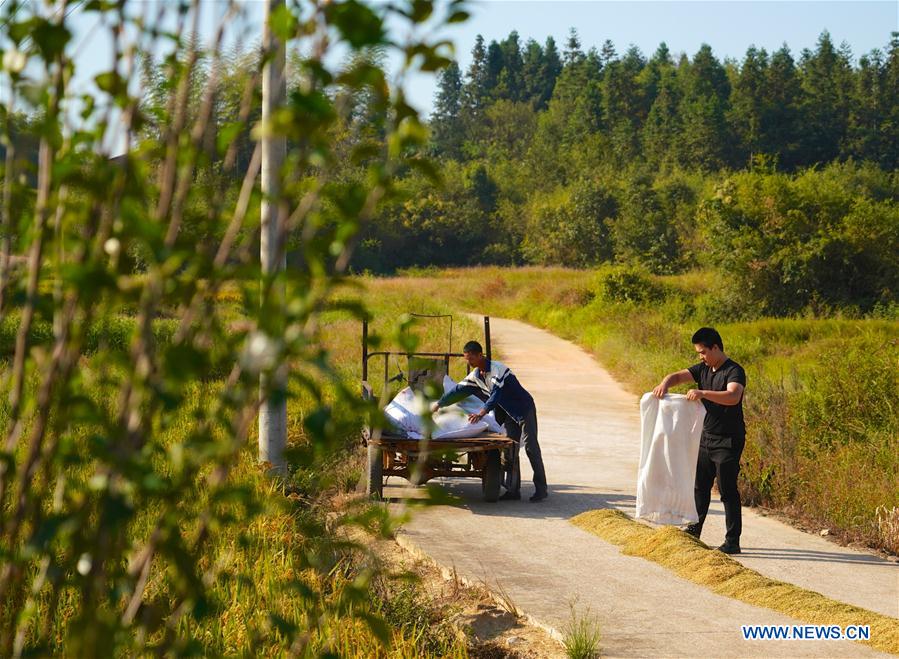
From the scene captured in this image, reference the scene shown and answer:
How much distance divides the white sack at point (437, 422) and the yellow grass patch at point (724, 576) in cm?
134

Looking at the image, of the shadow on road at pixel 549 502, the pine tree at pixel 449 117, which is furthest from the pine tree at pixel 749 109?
the shadow on road at pixel 549 502

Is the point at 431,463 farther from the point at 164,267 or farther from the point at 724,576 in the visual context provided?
the point at 164,267

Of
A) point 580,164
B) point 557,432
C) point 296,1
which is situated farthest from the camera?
point 580,164

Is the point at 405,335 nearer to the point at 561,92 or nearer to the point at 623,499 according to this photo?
the point at 623,499

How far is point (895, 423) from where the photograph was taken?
12.9m

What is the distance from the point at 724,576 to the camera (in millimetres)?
7625

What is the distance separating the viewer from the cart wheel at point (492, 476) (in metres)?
10.3

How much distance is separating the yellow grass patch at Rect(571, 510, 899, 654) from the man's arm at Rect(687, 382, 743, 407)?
1105 millimetres

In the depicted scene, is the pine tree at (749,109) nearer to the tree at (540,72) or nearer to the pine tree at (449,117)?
the pine tree at (449,117)

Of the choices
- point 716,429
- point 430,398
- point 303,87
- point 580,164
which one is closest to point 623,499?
point 716,429

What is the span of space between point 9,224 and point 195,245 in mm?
485

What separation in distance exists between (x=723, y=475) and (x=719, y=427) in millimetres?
401

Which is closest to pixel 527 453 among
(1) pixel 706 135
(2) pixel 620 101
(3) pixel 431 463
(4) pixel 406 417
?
(4) pixel 406 417

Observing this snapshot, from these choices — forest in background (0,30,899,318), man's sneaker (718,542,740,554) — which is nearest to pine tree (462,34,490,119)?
forest in background (0,30,899,318)
